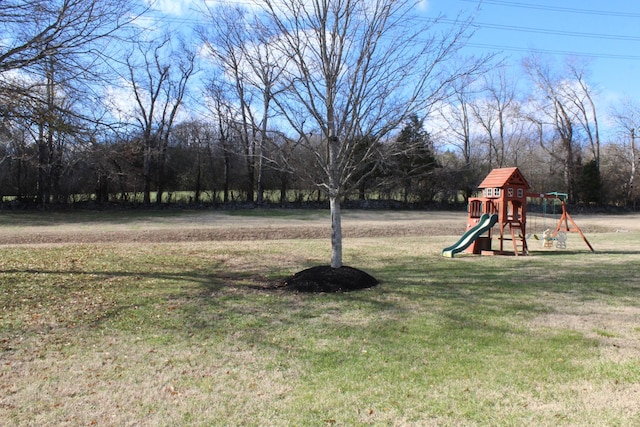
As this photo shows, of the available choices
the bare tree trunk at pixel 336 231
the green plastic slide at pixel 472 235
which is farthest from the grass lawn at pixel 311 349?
the green plastic slide at pixel 472 235

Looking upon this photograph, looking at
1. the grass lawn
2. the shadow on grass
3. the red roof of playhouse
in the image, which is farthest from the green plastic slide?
the grass lawn

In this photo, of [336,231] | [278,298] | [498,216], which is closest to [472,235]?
[498,216]

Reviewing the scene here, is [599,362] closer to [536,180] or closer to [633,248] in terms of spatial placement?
[633,248]

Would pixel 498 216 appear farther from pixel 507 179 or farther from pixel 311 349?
pixel 311 349

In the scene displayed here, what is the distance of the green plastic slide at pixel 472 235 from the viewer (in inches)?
480

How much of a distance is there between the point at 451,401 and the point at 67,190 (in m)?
28.3

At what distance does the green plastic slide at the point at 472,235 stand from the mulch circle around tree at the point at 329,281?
4880 millimetres

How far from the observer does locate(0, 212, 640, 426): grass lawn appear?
11.1 feet

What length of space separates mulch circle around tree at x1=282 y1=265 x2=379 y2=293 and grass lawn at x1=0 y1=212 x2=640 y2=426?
323mm

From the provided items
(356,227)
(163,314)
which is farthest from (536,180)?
(163,314)

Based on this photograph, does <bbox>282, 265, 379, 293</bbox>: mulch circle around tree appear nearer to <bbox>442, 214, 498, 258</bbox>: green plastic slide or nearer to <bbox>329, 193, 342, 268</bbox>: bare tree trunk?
<bbox>329, 193, 342, 268</bbox>: bare tree trunk

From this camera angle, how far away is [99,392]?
3695 millimetres

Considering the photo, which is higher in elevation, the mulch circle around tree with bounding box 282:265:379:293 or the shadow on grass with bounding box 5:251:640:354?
the mulch circle around tree with bounding box 282:265:379:293

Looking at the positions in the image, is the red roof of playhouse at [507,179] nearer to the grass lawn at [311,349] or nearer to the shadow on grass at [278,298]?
the shadow on grass at [278,298]
